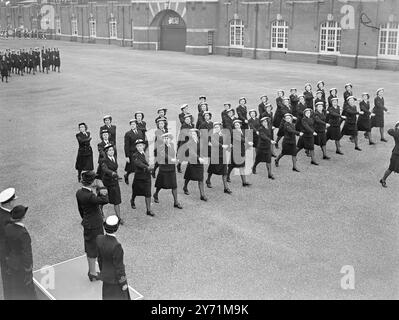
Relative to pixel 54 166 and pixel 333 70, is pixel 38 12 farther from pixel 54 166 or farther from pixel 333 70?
pixel 54 166

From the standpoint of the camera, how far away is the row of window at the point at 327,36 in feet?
104

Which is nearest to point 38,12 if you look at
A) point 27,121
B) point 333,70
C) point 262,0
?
point 262,0

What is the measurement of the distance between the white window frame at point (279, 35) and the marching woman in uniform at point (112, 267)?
116 feet

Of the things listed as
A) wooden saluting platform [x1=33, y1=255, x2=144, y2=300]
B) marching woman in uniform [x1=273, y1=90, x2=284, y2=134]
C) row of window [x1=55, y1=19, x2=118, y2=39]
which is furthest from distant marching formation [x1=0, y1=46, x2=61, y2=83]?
wooden saluting platform [x1=33, y1=255, x2=144, y2=300]

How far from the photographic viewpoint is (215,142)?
36.5 ft

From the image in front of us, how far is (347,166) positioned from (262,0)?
95.4 ft

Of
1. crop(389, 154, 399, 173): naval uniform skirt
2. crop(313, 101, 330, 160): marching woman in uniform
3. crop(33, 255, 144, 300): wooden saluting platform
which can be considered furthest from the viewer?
crop(313, 101, 330, 160): marching woman in uniform

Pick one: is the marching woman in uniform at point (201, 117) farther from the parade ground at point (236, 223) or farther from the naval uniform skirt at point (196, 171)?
the naval uniform skirt at point (196, 171)

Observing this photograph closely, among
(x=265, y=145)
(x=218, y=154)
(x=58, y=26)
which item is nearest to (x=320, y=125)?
(x=265, y=145)

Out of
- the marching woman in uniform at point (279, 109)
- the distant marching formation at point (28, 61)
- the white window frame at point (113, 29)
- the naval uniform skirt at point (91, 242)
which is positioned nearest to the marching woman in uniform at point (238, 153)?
the marching woman in uniform at point (279, 109)

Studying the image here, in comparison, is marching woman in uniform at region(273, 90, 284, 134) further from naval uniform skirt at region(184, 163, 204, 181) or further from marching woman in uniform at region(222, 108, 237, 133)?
naval uniform skirt at region(184, 163, 204, 181)

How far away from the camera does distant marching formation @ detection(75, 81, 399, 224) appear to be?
9922mm

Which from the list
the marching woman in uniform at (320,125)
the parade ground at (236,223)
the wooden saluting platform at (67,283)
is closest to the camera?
the wooden saluting platform at (67,283)

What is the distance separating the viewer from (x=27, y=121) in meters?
18.6
